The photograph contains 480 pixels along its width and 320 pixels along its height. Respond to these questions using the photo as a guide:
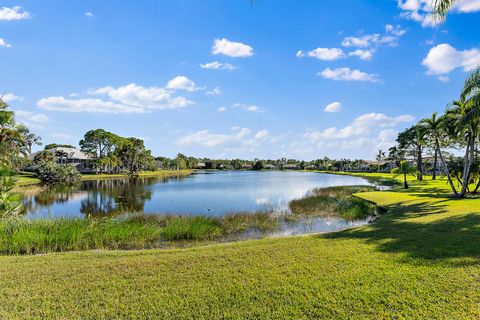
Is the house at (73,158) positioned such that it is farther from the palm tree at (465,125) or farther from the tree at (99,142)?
the palm tree at (465,125)

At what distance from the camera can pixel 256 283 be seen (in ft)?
17.5

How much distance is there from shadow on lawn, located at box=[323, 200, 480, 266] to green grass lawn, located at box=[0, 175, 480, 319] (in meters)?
0.05

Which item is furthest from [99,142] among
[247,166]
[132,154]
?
[247,166]

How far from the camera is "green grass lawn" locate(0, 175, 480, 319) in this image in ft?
14.7

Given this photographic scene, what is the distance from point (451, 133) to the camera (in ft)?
71.3

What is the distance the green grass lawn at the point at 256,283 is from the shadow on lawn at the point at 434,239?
46 mm

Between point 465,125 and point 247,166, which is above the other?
point 465,125

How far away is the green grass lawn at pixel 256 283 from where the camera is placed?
449 cm

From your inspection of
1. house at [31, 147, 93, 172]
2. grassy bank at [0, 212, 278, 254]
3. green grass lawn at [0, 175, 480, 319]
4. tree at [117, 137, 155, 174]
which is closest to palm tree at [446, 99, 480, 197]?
green grass lawn at [0, 175, 480, 319]

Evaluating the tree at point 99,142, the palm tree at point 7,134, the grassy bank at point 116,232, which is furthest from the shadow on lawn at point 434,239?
the tree at point 99,142

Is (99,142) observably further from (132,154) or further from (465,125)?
(465,125)

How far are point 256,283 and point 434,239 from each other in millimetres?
6027

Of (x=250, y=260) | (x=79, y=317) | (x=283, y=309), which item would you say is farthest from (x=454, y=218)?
(x=79, y=317)

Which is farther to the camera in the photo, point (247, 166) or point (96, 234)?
point (247, 166)
